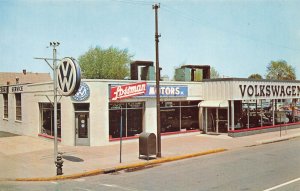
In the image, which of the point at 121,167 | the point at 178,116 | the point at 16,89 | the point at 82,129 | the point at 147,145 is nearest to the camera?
the point at 121,167

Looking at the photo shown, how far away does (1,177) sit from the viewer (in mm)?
14289

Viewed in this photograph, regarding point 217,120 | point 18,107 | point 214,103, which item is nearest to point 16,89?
point 18,107

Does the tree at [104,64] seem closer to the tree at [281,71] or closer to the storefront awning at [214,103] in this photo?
the tree at [281,71]

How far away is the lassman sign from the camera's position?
91.6 ft

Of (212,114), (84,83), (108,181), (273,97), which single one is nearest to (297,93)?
(273,97)

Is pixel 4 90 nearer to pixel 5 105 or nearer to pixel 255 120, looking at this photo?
pixel 5 105

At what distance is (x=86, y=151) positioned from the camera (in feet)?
66.0

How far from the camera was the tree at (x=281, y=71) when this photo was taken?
7888cm

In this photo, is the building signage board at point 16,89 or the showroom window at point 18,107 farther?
the showroom window at point 18,107

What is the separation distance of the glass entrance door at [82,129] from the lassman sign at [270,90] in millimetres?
11814

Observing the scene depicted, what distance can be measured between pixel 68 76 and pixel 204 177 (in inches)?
273

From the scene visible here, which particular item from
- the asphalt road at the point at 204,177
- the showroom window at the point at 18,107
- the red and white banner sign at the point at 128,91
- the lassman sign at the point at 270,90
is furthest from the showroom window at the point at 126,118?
the showroom window at the point at 18,107

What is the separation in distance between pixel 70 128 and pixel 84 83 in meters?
2.87

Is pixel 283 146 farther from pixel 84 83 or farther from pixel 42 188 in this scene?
pixel 42 188
